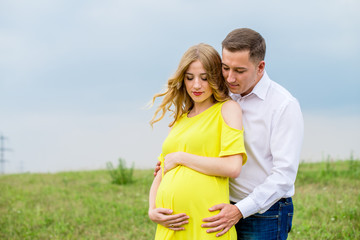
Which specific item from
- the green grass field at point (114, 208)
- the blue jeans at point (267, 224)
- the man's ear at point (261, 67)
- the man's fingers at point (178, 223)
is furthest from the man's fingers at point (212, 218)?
the green grass field at point (114, 208)

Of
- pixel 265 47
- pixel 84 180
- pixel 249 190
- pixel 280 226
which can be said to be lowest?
pixel 84 180

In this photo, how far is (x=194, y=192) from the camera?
105 inches

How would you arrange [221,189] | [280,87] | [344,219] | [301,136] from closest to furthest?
[221,189], [301,136], [280,87], [344,219]

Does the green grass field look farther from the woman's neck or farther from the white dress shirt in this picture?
the woman's neck

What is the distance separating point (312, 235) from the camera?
5.28 m

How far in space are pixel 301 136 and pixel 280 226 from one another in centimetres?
70

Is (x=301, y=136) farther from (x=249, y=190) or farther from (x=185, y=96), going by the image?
(x=185, y=96)

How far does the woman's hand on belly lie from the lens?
2.68 metres

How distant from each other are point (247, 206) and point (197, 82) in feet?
3.00

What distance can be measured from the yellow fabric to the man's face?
23 cm

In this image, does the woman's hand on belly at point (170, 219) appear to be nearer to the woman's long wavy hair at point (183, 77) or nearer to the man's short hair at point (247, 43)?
the woman's long wavy hair at point (183, 77)

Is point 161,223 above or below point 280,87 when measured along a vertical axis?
below

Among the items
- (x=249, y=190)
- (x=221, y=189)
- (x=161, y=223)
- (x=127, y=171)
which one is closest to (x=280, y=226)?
(x=249, y=190)

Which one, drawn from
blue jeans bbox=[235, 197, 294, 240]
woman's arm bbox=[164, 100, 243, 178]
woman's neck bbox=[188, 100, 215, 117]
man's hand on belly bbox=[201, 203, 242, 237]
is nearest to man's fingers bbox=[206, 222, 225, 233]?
man's hand on belly bbox=[201, 203, 242, 237]
